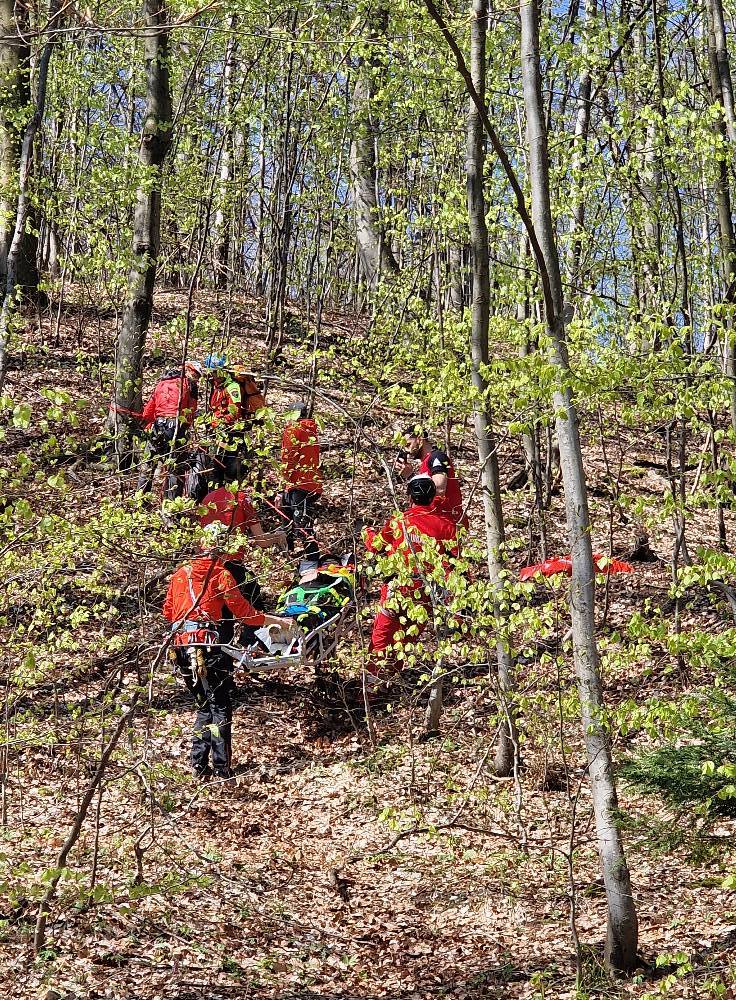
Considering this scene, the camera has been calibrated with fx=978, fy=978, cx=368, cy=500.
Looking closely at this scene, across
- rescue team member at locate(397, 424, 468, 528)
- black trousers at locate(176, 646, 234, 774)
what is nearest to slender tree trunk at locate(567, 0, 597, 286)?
rescue team member at locate(397, 424, 468, 528)

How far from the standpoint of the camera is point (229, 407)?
6543 millimetres

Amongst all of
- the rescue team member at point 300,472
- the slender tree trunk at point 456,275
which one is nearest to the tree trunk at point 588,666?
the rescue team member at point 300,472

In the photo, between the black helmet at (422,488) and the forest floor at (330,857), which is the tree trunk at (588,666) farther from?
the black helmet at (422,488)

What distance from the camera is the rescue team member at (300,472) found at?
6.88 metres

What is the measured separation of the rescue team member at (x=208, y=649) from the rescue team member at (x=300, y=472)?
0.71m

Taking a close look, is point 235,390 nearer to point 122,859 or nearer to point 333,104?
point 122,859

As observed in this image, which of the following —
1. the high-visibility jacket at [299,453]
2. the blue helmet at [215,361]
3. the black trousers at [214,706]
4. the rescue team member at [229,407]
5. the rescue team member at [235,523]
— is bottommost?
the black trousers at [214,706]

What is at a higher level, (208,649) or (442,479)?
(442,479)

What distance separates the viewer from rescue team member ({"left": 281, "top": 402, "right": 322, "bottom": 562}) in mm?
6884

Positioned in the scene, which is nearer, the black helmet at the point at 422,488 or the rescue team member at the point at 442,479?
the black helmet at the point at 422,488

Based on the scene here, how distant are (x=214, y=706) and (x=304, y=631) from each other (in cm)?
106

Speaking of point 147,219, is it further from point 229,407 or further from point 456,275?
point 456,275

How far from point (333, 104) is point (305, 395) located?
433 cm

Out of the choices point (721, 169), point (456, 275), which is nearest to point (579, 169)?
point (721, 169)
